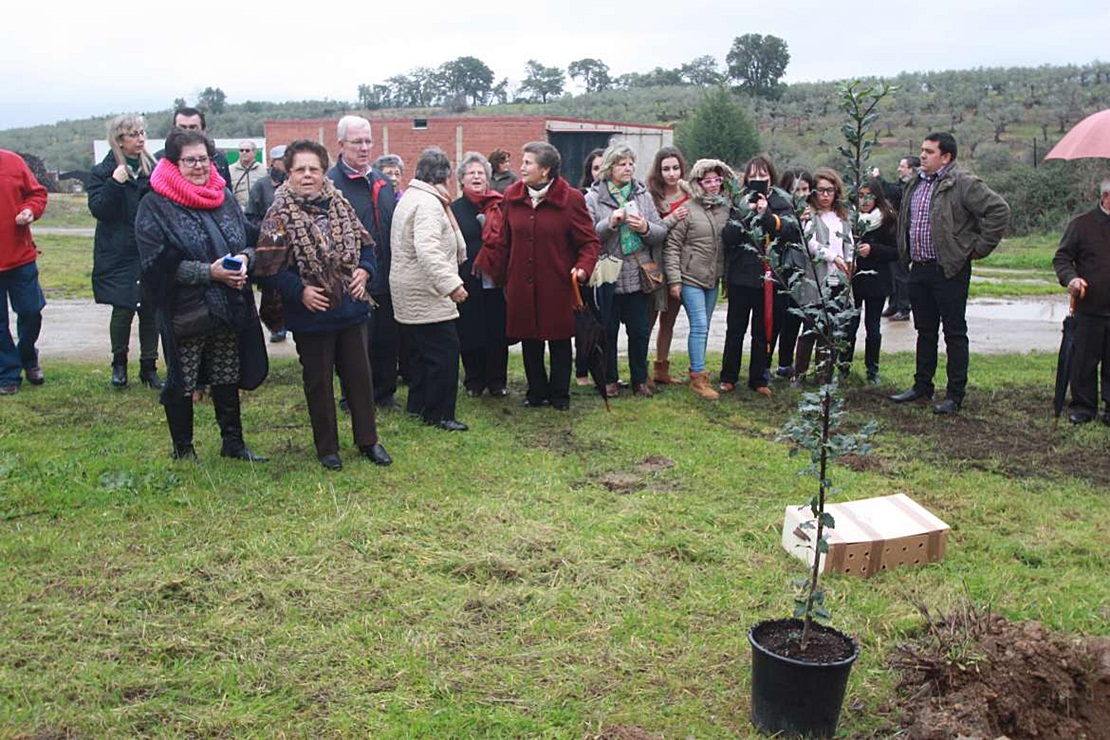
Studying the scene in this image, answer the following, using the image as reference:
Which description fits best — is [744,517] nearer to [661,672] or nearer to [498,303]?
[661,672]

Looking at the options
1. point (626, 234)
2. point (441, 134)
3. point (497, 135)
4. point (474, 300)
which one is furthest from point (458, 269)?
point (441, 134)

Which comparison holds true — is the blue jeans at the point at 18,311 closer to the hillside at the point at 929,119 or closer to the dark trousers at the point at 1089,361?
the dark trousers at the point at 1089,361

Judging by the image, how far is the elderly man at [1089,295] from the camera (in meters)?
7.81

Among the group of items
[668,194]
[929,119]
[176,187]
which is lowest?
[668,194]

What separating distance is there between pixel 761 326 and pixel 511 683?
5.57 m

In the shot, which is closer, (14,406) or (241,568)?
(241,568)

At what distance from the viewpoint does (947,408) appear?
826 cm

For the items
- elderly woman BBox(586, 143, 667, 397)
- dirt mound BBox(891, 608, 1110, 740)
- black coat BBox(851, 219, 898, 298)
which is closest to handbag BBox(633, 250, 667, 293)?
elderly woman BBox(586, 143, 667, 397)

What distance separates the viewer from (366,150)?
7.46 metres

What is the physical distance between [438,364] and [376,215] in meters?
1.29

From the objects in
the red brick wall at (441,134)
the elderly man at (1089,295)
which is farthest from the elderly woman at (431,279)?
the red brick wall at (441,134)

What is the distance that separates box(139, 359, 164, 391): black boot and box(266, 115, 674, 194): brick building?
2752cm

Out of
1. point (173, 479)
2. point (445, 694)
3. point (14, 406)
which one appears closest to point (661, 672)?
point (445, 694)

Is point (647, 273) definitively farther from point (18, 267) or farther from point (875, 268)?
point (18, 267)
